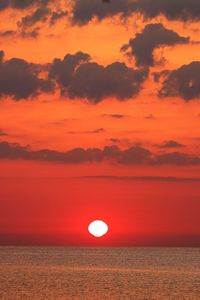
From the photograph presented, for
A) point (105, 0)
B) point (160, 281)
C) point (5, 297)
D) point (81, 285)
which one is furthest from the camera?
point (160, 281)

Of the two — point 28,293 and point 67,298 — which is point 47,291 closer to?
point 28,293

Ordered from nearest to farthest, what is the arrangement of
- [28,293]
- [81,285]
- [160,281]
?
1. [28,293]
2. [81,285]
3. [160,281]

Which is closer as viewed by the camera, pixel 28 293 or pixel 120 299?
pixel 120 299

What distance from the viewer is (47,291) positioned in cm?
9156

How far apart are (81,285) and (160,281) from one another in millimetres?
16107

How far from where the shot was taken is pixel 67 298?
8219cm

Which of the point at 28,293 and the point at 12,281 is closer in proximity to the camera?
the point at 28,293

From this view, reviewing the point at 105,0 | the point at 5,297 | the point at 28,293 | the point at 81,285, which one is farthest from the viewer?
the point at 81,285

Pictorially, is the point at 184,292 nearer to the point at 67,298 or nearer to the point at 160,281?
the point at 67,298

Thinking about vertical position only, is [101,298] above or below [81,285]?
below

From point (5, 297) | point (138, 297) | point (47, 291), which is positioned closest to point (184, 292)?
point (138, 297)

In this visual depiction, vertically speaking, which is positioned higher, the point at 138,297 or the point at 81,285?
the point at 81,285

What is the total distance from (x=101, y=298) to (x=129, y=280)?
36891 millimetres

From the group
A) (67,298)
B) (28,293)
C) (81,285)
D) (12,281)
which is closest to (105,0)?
(67,298)
